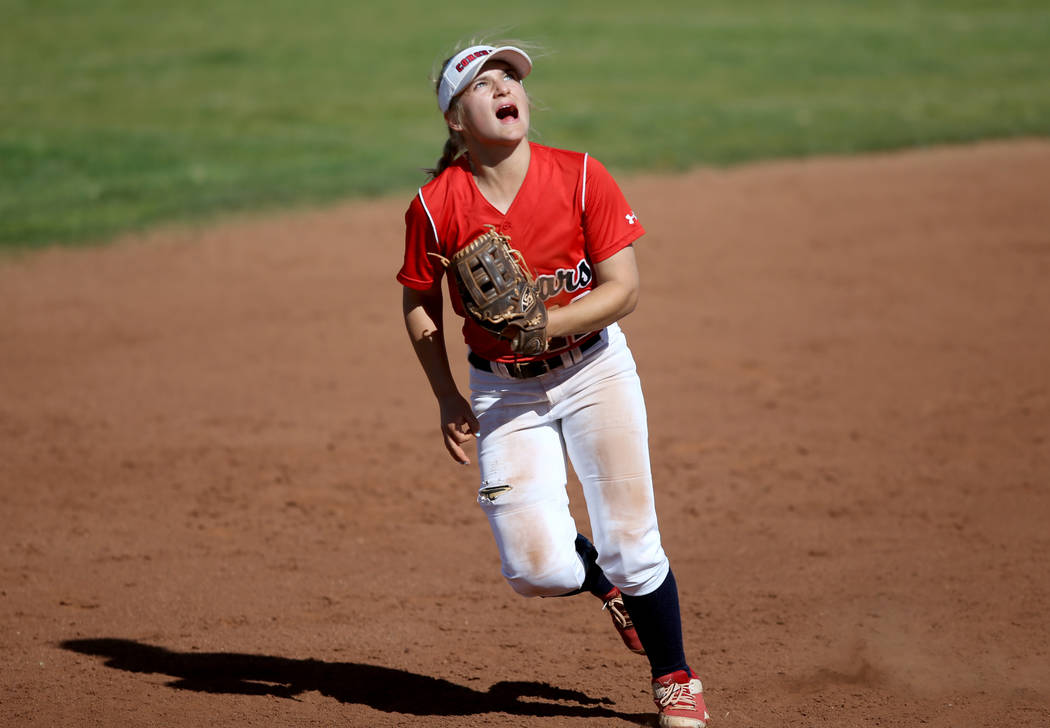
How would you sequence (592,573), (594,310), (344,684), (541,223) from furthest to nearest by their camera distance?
(344,684)
(592,573)
(541,223)
(594,310)

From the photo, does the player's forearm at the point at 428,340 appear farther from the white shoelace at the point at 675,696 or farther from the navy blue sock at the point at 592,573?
the white shoelace at the point at 675,696

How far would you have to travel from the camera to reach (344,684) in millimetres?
4328

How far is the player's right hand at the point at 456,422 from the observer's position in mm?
3863

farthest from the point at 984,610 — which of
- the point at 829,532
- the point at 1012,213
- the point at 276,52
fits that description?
the point at 276,52

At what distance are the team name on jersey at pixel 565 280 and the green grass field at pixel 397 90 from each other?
→ 480 centimetres

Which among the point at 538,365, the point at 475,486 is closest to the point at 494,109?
the point at 538,365

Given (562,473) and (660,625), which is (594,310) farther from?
(660,625)

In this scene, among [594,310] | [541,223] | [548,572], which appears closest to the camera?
[594,310]

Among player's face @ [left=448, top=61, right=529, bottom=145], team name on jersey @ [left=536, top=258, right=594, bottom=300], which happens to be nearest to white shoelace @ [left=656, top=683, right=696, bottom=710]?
team name on jersey @ [left=536, top=258, right=594, bottom=300]

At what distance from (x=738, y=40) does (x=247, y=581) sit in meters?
17.5

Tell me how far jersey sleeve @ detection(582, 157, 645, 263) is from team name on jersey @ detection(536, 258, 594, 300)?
0.08 metres

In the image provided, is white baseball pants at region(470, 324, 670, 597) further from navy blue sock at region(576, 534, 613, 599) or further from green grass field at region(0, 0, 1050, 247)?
green grass field at region(0, 0, 1050, 247)

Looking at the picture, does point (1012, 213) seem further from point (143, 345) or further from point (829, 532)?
point (143, 345)

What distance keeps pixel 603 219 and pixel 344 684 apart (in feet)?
6.44
